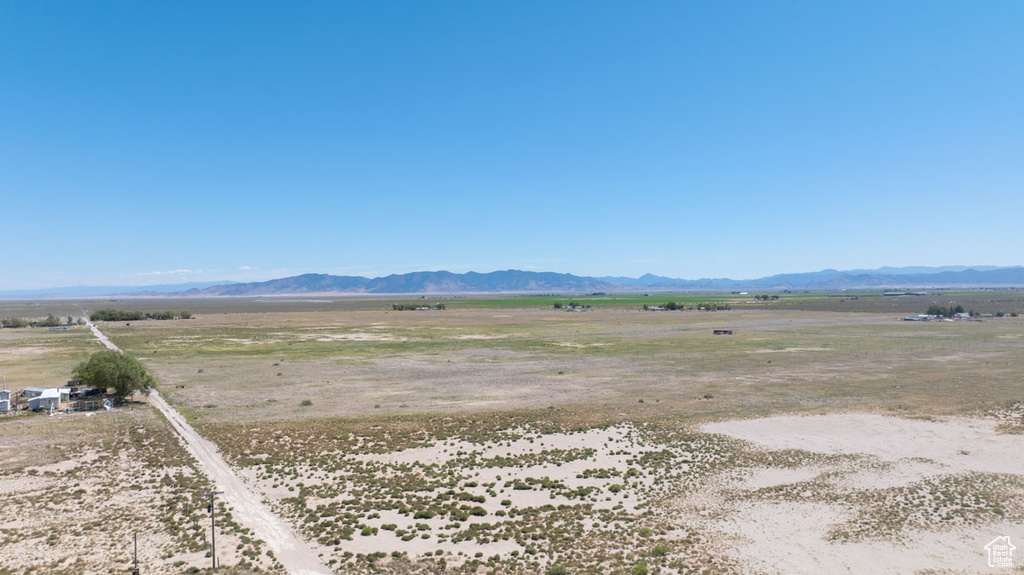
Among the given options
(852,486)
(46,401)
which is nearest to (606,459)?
(852,486)

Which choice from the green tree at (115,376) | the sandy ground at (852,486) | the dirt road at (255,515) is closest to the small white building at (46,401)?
the green tree at (115,376)

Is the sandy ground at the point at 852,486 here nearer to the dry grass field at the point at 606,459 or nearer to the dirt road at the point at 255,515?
the dry grass field at the point at 606,459

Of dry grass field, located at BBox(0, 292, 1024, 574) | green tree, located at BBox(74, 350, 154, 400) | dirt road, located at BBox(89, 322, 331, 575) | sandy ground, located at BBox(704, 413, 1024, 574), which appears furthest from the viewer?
green tree, located at BBox(74, 350, 154, 400)

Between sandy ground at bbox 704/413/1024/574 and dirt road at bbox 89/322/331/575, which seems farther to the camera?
sandy ground at bbox 704/413/1024/574

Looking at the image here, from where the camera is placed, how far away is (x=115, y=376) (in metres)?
35.1

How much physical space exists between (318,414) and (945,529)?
1235 inches

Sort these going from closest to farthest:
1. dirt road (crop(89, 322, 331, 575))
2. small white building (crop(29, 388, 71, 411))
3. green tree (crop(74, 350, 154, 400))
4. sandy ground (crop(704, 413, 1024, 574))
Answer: dirt road (crop(89, 322, 331, 575)) → sandy ground (crop(704, 413, 1024, 574)) → small white building (crop(29, 388, 71, 411)) → green tree (crop(74, 350, 154, 400))

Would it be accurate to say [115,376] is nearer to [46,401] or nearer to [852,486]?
[46,401]

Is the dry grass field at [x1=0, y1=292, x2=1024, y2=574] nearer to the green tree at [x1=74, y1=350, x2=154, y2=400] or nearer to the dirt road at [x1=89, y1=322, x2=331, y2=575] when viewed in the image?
the dirt road at [x1=89, y1=322, x2=331, y2=575]

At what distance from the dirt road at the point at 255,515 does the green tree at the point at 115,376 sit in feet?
40.7

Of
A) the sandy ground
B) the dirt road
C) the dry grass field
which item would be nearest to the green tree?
the dry grass field

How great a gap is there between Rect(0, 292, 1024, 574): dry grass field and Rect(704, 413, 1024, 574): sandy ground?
97mm

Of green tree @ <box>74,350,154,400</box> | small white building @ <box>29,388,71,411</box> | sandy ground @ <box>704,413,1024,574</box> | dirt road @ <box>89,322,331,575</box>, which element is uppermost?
green tree @ <box>74,350,154,400</box>

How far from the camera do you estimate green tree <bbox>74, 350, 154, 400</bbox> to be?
35156mm
